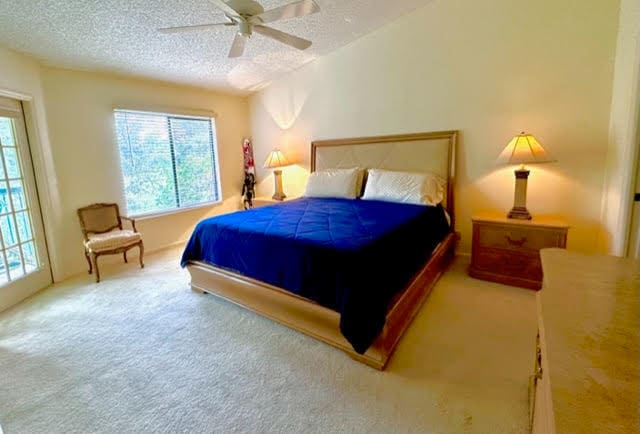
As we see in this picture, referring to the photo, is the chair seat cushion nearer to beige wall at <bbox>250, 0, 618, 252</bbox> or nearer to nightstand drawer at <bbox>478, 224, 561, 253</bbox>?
beige wall at <bbox>250, 0, 618, 252</bbox>

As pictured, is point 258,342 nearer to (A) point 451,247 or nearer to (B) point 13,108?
(A) point 451,247

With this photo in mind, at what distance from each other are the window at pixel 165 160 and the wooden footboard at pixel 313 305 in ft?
6.21

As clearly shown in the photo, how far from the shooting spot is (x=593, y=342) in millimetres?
749

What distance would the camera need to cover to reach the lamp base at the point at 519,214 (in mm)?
2748

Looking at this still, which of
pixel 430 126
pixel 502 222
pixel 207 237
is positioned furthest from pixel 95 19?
pixel 502 222

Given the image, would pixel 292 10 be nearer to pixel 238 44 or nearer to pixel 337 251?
pixel 238 44

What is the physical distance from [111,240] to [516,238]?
160 inches

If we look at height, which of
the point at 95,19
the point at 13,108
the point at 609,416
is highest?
the point at 95,19

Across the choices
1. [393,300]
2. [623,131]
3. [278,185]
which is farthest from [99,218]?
[623,131]

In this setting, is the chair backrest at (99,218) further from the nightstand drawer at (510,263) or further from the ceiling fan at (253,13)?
the nightstand drawer at (510,263)

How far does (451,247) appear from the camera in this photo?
333cm

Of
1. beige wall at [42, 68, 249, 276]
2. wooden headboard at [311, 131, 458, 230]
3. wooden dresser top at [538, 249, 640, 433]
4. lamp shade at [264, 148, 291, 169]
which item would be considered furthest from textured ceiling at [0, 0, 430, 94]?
wooden dresser top at [538, 249, 640, 433]

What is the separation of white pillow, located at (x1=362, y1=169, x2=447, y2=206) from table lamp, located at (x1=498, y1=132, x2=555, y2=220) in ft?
2.19

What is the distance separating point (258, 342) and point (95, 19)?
9.49 feet
